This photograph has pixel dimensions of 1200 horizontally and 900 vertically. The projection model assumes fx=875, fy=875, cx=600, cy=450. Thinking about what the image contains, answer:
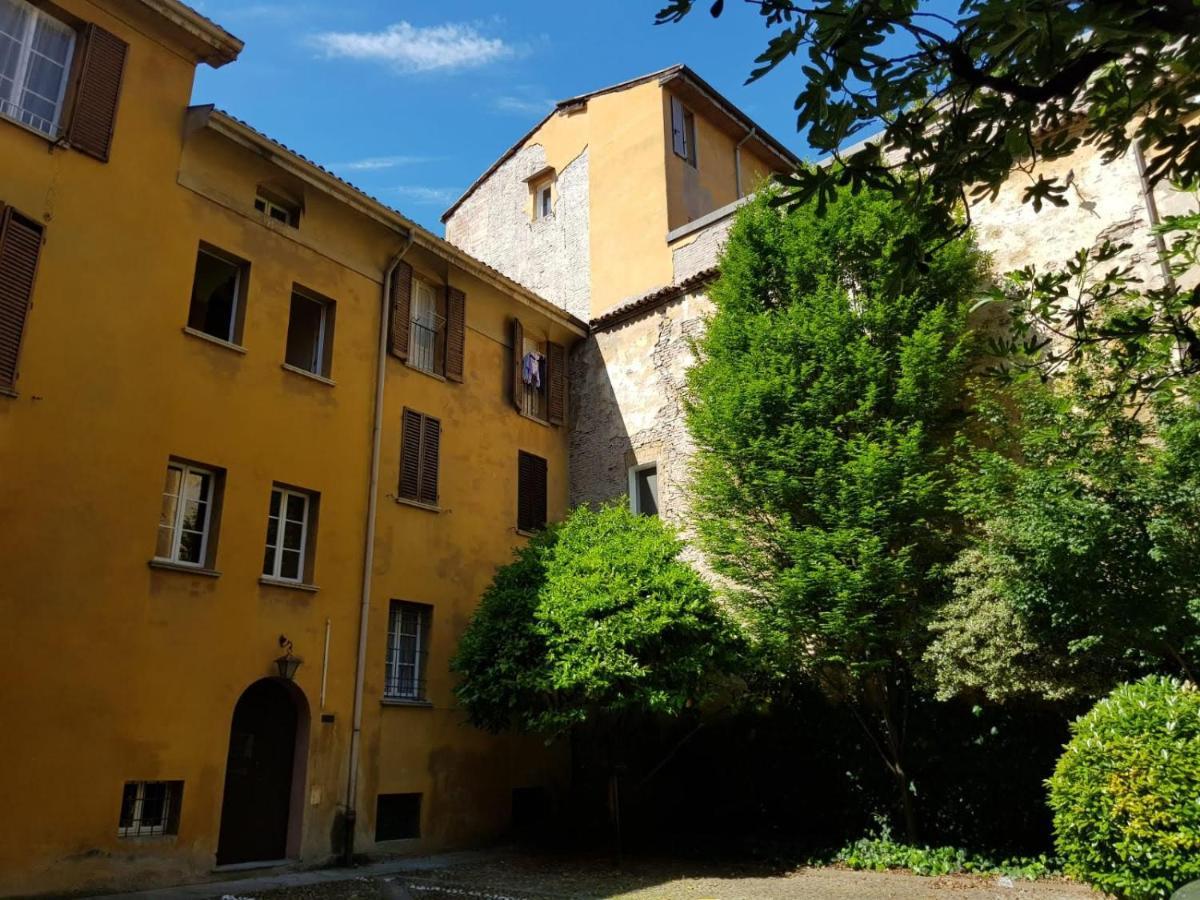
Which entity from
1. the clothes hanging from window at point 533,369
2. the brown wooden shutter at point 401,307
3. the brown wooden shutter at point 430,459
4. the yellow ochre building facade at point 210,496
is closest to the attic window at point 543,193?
the clothes hanging from window at point 533,369

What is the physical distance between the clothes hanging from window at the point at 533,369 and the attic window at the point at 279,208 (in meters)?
5.39

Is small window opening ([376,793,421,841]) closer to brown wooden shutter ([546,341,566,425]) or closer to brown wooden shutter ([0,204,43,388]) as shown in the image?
brown wooden shutter ([0,204,43,388])

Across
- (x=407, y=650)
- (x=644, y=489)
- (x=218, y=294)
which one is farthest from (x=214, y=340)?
(x=644, y=489)

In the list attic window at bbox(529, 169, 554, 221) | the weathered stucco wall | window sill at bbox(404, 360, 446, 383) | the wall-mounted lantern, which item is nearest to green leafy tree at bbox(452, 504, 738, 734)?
the wall-mounted lantern

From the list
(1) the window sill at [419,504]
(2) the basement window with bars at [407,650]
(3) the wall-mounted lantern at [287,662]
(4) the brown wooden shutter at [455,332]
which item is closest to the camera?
(3) the wall-mounted lantern at [287,662]

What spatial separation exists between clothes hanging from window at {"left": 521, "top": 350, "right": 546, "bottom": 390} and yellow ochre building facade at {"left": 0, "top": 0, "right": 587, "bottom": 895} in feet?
6.45

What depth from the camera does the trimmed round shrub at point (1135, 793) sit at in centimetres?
789

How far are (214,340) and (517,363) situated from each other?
6.58 metres

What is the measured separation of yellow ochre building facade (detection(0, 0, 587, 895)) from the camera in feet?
32.6

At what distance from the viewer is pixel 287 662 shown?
1198 centimetres

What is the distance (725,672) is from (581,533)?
302 centimetres

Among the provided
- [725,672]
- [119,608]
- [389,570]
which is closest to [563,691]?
[725,672]

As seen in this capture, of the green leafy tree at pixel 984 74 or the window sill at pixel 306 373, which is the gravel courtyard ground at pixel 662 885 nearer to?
the window sill at pixel 306 373

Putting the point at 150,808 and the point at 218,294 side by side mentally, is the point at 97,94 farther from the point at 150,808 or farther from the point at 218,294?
the point at 150,808
